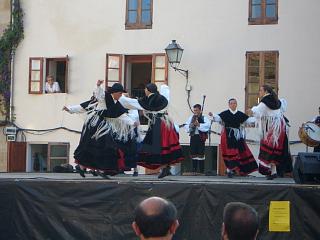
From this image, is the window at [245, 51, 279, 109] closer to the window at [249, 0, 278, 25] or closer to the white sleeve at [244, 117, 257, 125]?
the window at [249, 0, 278, 25]

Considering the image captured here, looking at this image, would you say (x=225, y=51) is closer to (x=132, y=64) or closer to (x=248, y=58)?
(x=248, y=58)

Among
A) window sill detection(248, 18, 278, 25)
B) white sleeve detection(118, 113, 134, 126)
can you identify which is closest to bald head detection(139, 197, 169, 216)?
white sleeve detection(118, 113, 134, 126)

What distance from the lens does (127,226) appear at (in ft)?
23.2

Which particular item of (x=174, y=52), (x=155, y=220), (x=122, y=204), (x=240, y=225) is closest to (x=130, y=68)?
(x=174, y=52)

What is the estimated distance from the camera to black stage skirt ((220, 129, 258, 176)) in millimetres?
9516

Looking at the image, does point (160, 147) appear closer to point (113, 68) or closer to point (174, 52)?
point (174, 52)

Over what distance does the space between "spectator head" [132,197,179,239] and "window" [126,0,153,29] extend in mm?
11889

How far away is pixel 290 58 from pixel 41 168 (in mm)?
6811

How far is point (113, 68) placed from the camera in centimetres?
1498

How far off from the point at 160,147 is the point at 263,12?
6.84 meters

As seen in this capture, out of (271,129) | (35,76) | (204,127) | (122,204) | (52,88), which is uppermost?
(35,76)

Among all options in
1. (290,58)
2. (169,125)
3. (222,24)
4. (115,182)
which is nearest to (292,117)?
(290,58)

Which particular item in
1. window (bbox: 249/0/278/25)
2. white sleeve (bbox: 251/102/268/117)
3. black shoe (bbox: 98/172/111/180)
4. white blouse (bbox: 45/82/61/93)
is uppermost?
window (bbox: 249/0/278/25)

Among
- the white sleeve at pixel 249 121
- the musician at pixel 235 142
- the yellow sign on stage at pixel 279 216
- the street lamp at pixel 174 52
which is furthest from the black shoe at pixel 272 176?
the street lamp at pixel 174 52
